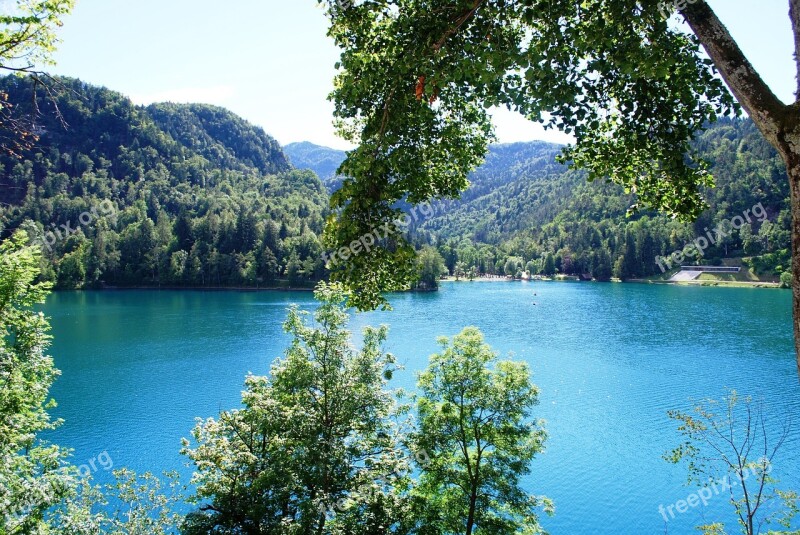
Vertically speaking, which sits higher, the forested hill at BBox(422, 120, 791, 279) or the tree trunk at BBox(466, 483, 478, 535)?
the forested hill at BBox(422, 120, 791, 279)

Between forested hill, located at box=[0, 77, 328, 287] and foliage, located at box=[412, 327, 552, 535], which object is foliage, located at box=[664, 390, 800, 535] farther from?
forested hill, located at box=[0, 77, 328, 287]

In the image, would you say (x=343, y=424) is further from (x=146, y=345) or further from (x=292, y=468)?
(x=146, y=345)

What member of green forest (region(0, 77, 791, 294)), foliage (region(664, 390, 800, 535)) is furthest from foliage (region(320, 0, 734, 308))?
green forest (region(0, 77, 791, 294))

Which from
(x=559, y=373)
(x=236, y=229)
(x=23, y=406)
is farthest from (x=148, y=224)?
(x=23, y=406)

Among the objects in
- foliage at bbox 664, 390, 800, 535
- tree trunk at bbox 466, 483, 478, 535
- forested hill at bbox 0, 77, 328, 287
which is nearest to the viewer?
tree trunk at bbox 466, 483, 478, 535

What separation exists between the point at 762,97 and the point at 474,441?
15.2 m

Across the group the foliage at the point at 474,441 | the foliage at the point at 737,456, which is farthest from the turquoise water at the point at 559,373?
the foliage at the point at 474,441

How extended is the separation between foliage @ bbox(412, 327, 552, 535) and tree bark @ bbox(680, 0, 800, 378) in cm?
1340

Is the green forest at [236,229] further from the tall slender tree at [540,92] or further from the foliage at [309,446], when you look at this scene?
the tall slender tree at [540,92]

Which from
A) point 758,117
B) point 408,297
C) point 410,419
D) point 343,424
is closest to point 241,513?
point 343,424
